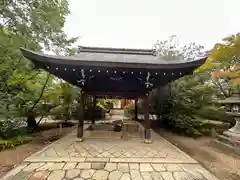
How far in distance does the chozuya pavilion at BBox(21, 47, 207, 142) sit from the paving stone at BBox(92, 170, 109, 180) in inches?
104

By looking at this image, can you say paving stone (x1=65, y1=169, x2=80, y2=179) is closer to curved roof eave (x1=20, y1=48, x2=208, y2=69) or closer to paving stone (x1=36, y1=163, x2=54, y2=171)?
paving stone (x1=36, y1=163, x2=54, y2=171)

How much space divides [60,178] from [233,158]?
4.80 metres

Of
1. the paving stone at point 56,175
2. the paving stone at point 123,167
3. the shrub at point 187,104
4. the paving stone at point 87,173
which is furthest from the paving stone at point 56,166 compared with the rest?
the shrub at point 187,104

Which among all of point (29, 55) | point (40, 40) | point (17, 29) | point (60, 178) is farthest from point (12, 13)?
point (60, 178)

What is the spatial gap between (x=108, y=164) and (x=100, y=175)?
0.51 meters

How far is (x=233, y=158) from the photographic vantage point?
486 cm

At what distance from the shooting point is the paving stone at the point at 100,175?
10.7ft

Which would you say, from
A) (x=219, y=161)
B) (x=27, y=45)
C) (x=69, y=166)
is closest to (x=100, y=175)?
(x=69, y=166)

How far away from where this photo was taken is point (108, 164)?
383cm

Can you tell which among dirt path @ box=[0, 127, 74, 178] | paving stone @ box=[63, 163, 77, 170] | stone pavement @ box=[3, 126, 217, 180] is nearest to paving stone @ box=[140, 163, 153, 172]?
stone pavement @ box=[3, 126, 217, 180]

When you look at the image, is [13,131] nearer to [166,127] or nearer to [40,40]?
[40,40]

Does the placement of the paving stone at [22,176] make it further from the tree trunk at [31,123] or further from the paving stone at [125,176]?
the tree trunk at [31,123]

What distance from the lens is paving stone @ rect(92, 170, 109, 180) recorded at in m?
3.25

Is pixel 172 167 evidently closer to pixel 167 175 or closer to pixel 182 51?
pixel 167 175
